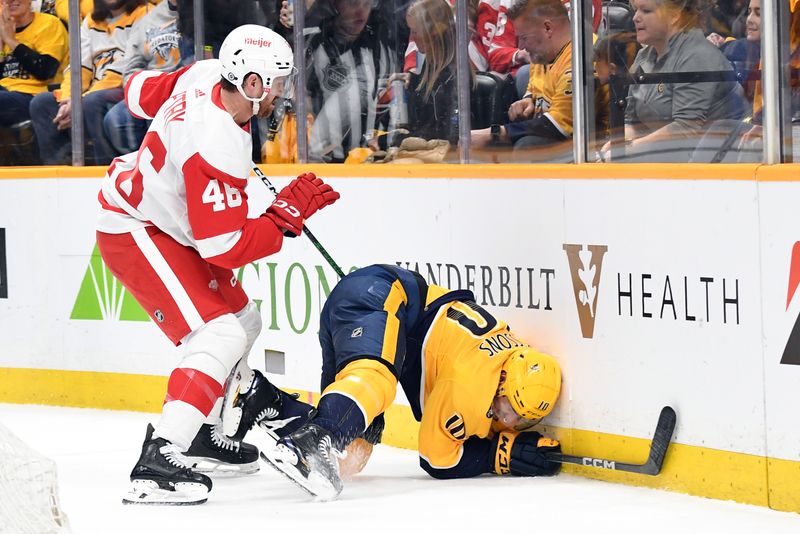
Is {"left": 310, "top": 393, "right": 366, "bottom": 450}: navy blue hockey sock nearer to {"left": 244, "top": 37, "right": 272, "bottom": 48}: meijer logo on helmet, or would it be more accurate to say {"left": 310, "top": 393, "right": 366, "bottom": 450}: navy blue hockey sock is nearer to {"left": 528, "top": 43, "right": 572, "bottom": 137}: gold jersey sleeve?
{"left": 244, "top": 37, "right": 272, "bottom": 48}: meijer logo on helmet

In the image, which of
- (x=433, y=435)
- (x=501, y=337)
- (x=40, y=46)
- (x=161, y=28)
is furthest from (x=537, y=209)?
(x=40, y=46)

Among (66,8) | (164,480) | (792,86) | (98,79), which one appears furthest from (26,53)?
(792,86)

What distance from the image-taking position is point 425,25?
17.1 feet

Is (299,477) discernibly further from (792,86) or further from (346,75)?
(346,75)

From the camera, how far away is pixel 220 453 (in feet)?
15.2

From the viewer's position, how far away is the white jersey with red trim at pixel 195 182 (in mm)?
4066

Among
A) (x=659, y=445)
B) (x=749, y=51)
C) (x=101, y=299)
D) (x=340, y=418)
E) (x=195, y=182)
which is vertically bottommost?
(x=659, y=445)

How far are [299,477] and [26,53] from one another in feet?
10.5

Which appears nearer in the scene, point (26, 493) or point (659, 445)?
point (26, 493)

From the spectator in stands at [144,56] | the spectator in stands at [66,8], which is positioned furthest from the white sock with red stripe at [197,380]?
the spectator in stands at [66,8]

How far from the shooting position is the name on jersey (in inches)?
175

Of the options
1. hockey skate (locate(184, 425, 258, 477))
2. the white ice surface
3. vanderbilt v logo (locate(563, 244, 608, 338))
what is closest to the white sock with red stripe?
the white ice surface

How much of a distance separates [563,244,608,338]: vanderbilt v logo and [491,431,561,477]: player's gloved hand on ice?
0.37 meters

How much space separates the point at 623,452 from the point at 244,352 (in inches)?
47.9
